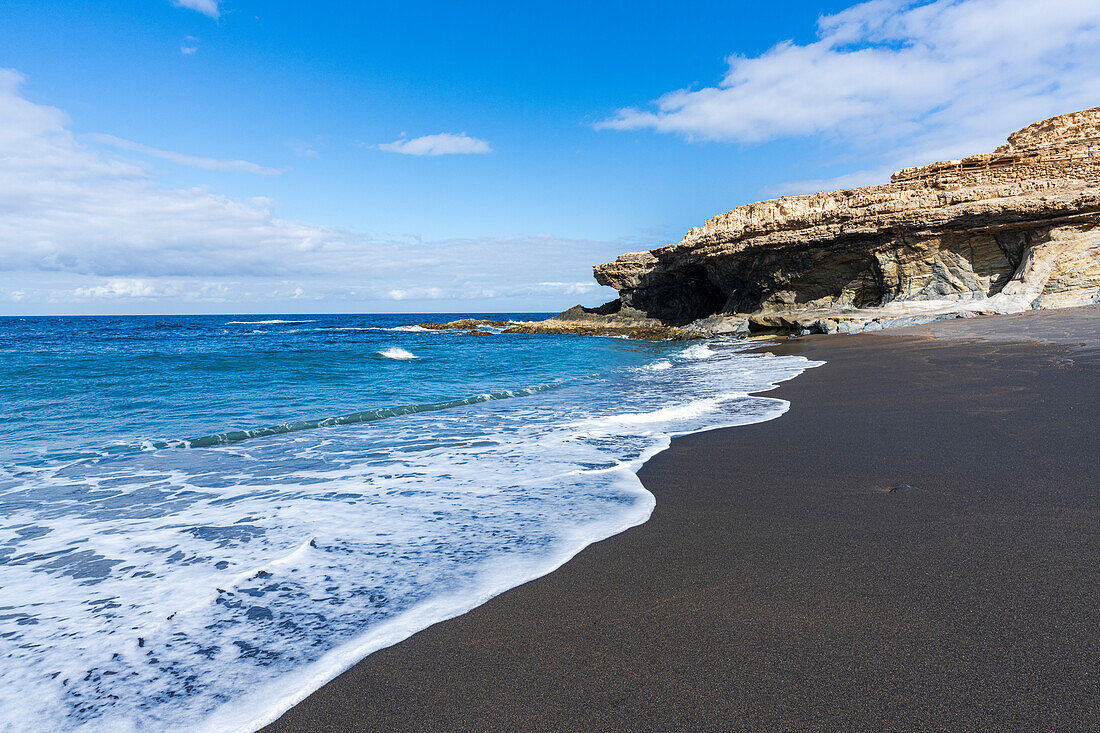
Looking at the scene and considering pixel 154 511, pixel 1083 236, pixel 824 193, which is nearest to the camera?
pixel 154 511

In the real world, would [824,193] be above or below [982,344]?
above

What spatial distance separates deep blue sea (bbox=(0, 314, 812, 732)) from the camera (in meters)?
2.23

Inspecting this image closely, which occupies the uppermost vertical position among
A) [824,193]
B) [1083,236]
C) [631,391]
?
[824,193]

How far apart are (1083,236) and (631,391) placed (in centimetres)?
2118

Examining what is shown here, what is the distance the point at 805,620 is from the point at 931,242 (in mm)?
26682

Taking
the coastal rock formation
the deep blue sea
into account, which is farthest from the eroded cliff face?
the deep blue sea

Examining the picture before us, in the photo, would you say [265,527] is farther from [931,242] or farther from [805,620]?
[931,242]

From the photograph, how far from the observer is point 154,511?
4.53 metres

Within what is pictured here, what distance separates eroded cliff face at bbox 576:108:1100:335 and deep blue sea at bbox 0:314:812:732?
56.8 feet

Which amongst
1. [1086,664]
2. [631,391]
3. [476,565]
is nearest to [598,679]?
[476,565]

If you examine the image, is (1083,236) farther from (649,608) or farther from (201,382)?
(201,382)

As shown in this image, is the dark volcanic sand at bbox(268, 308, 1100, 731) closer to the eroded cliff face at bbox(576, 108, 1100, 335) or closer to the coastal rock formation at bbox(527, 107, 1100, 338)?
the eroded cliff face at bbox(576, 108, 1100, 335)

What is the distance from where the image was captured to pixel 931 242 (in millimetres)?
23219

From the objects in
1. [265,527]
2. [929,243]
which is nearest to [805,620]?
[265,527]
